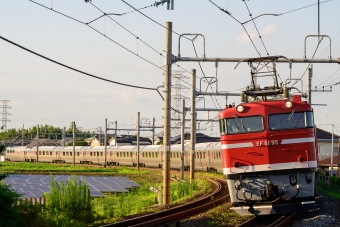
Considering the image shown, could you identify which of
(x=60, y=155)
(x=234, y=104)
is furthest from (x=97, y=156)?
(x=234, y=104)

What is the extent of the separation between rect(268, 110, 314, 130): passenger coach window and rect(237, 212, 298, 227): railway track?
8.90 ft

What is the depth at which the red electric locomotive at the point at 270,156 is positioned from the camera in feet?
55.3

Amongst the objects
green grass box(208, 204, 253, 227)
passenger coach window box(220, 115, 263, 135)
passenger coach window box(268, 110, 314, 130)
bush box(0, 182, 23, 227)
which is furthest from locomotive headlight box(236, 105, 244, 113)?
bush box(0, 182, 23, 227)

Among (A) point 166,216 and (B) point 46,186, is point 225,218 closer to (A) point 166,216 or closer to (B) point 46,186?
(A) point 166,216

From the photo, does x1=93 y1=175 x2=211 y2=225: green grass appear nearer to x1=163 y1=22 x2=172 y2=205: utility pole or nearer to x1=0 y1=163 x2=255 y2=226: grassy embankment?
x1=0 y1=163 x2=255 y2=226: grassy embankment

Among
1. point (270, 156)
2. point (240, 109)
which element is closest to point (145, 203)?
point (240, 109)

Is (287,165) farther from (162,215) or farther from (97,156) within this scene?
(97,156)

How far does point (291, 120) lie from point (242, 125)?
4.69 feet

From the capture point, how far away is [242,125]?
17500 mm

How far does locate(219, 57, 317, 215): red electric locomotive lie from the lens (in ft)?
55.3

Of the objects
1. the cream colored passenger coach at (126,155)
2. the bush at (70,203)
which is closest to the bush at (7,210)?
the bush at (70,203)

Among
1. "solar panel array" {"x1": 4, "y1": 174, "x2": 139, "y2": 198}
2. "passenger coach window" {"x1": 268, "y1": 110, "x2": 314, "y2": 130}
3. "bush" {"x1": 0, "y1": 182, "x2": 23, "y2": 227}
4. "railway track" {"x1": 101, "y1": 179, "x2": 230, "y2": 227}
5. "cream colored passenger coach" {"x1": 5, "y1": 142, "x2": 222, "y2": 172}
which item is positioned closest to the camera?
"bush" {"x1": 0, "y1": 182, "x2": 23, "y2": 227}

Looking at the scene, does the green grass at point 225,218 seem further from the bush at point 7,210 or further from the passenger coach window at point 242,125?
the bush at point 7,210

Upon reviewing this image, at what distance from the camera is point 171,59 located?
2327 centimetres
